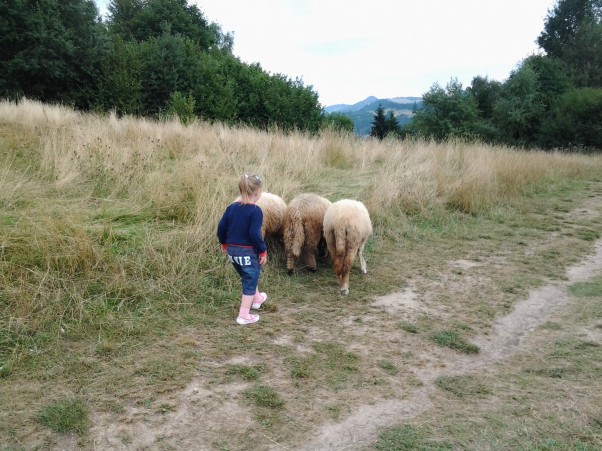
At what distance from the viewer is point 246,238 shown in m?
4.60

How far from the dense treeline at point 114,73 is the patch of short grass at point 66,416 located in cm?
1223

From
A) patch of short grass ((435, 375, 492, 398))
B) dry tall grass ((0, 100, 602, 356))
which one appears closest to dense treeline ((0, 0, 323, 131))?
dry tall grass ((0, 100, 602, 356))

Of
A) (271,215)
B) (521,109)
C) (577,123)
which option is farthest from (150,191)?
(521,109)

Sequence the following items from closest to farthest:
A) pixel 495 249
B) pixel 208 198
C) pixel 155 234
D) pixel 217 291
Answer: pixel 217 291
pixel 155 234
pixel 208 198
pixel 495 249

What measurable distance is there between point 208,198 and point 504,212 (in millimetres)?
6639

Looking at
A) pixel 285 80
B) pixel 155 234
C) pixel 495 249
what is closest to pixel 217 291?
pixel 155 234

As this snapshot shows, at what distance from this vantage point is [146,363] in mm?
3719

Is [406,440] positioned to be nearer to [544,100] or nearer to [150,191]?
[150,191]

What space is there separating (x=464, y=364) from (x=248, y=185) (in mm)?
2623

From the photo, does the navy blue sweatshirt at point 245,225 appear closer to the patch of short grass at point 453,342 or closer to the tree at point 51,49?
the patch of short grass at point 453,342

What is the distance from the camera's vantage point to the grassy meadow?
308 cm

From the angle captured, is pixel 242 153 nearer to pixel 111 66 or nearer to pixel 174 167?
pixel 174 167

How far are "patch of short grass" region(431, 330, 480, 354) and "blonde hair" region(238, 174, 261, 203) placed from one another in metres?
2.32

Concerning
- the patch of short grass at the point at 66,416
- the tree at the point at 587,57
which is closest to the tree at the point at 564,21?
the tree at the point at 587,57
